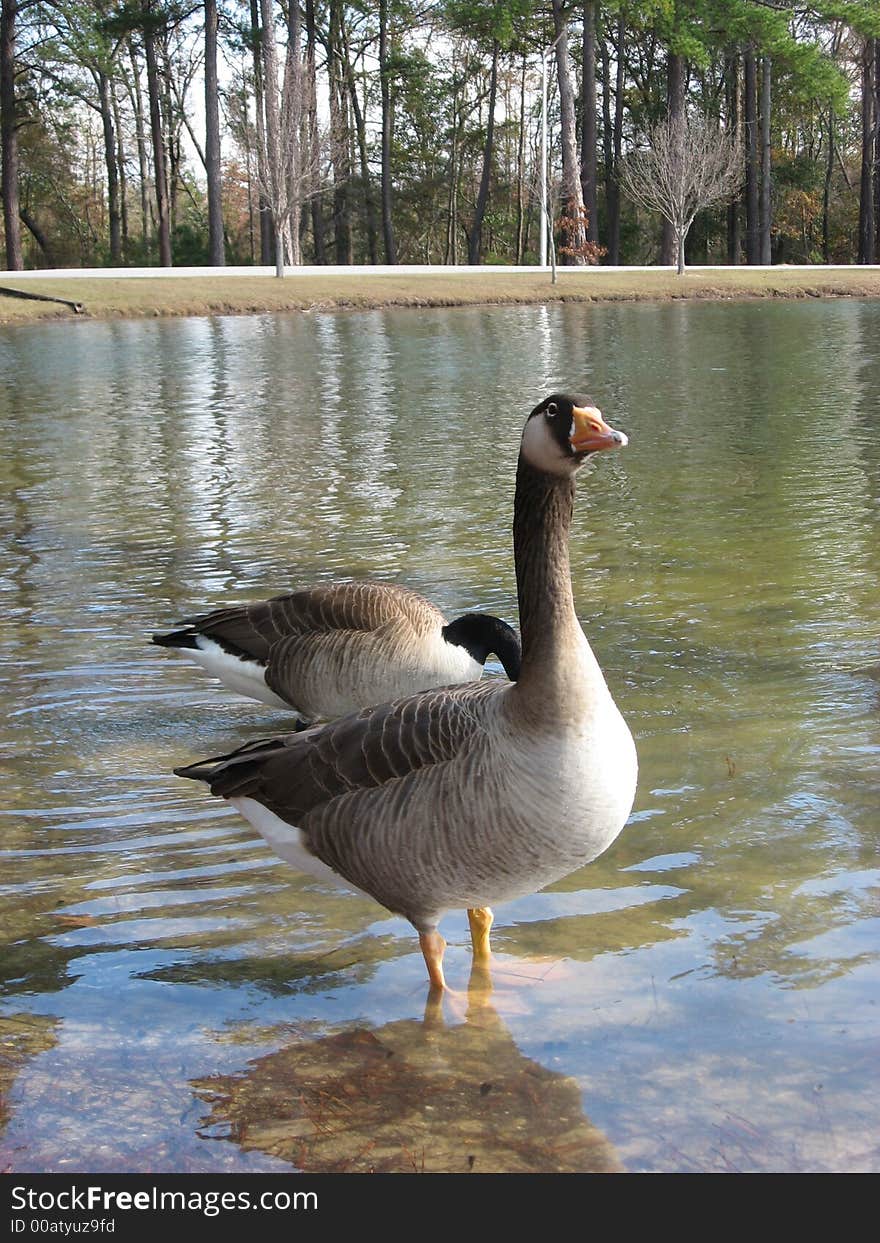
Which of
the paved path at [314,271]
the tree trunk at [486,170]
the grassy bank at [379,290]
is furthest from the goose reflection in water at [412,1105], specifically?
the tree trunk at [486,170]

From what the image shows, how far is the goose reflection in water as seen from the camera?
3.10 m

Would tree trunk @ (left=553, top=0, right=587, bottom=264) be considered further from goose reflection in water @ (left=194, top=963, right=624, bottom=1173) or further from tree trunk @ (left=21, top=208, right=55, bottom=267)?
goose reflection in water @ (left=194, top=963, right=624, bottom=1173)

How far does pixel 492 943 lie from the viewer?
414 centimetres

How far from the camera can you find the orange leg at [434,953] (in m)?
3.70

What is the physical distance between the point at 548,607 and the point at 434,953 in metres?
1.03

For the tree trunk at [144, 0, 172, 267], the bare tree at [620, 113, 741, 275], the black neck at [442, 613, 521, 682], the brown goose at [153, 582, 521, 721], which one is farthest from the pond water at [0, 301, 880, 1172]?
the tree trunk at [144, 0, 172, 267]

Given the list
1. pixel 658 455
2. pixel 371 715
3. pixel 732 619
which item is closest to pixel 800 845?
pixel 371 715

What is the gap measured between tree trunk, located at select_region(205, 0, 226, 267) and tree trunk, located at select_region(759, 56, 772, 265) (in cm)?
2204

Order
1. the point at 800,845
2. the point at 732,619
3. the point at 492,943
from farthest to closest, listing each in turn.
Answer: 1. the point at 732,619
2. the point at 800,845
3. the point at 492,943

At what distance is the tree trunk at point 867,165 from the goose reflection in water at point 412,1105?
60.6 m

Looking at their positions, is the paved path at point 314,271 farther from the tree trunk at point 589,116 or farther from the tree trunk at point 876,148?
the tree trunk at point 876,148

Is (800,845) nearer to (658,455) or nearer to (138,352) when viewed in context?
(658,455)

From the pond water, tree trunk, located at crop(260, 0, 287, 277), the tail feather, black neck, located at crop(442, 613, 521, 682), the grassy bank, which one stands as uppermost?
tree trunk, located at crop(260, 0, 287, 277)
